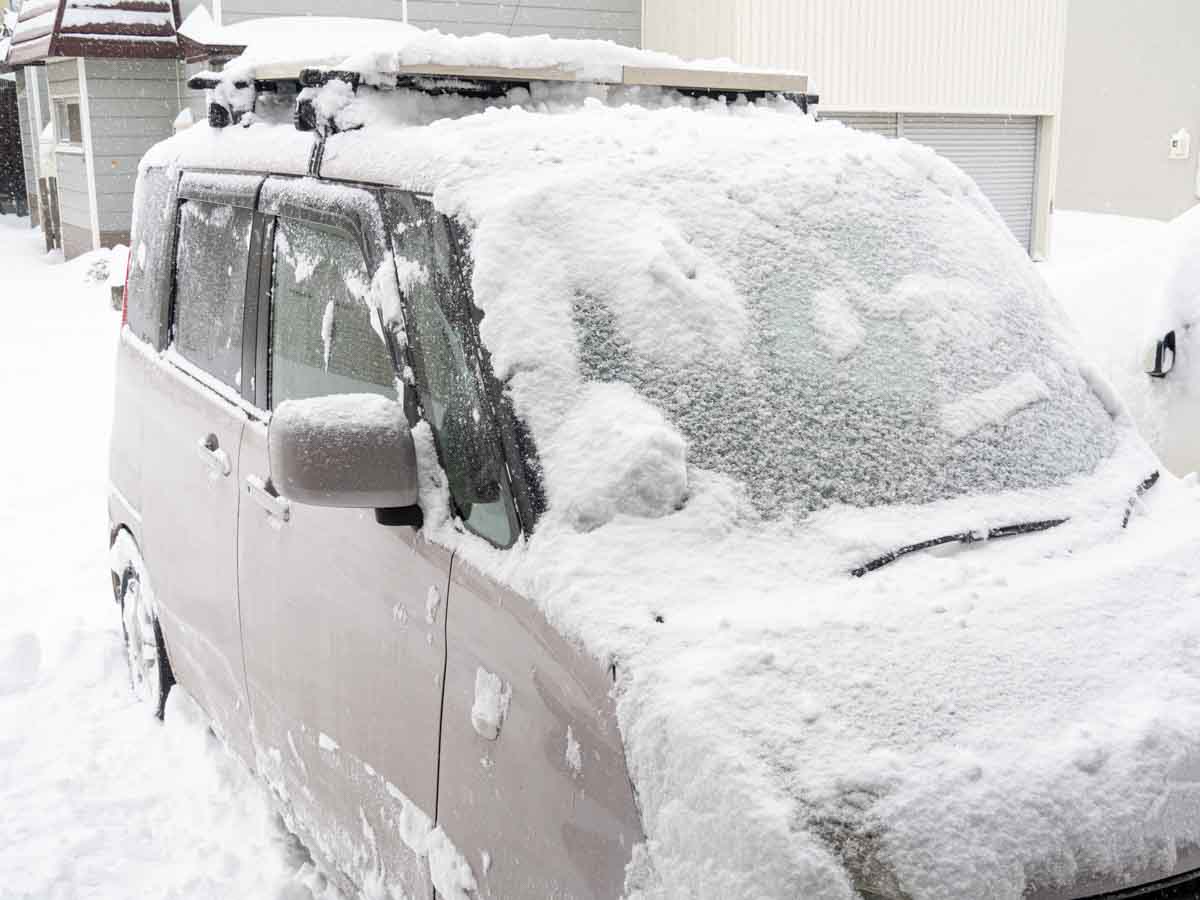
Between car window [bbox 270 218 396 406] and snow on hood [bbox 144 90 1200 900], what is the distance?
0.21m

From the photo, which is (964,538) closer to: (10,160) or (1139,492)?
(1139,492)

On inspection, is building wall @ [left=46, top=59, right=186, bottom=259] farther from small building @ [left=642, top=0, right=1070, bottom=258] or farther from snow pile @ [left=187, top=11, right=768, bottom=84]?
snow pile @ [left=187, top=11, right=768, bottom=84]

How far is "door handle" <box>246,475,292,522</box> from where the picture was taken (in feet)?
9.52

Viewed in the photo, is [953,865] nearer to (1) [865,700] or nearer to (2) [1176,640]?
(1) [865,700]

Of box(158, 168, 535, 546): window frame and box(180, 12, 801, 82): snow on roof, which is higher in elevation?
box(180, 12, 801, 82): snow on roof

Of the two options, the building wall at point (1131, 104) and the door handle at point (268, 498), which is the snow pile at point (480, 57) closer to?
the door handle at point (268, 498)

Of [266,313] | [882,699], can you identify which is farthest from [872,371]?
[266,313]

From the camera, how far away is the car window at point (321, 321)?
2.70 m

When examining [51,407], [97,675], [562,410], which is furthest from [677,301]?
[51,407]

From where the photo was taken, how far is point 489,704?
2.13 m

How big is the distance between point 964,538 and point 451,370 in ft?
3.29

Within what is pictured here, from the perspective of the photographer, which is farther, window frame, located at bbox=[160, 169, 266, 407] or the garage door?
the garage door

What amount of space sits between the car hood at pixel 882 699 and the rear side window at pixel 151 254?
7.31 feet

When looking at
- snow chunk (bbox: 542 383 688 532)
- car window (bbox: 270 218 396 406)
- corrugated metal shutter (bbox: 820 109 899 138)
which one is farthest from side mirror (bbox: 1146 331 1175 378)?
corrugated metal shutter (bbox: 820 109 899 138)
